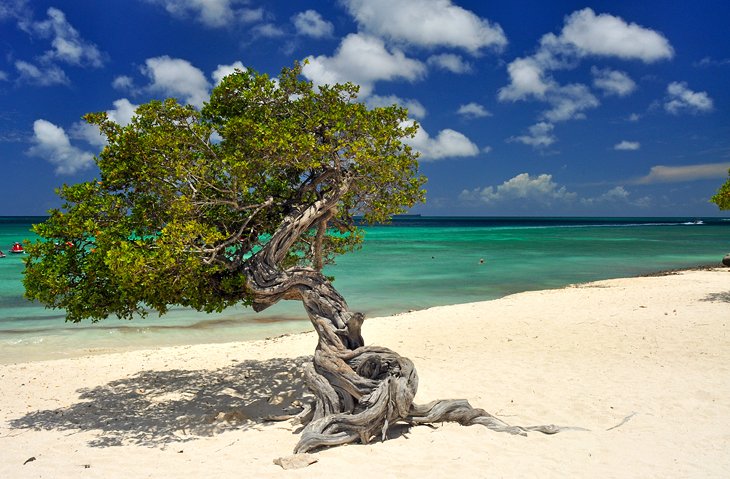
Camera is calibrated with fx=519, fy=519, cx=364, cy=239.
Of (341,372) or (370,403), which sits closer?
(370,403)

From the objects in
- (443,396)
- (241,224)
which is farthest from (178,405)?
(443,396)

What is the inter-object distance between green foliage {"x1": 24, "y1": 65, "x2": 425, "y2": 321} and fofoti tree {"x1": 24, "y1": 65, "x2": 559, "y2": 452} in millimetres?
25

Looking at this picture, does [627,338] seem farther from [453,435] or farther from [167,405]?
[167,405]

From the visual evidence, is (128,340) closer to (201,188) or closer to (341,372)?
(201,188)

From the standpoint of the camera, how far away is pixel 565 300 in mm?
20047

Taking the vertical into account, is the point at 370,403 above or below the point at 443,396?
above

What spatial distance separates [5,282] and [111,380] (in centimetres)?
2339

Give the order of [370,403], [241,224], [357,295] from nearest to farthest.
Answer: [370,403] < [241,224] < [357,295]

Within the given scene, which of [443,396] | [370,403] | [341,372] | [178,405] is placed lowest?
[178,405]

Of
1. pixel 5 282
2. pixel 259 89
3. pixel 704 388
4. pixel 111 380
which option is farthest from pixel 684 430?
pixel 5 282

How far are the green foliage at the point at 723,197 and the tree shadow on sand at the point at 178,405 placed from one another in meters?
17.7

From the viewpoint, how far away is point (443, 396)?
1007 cm

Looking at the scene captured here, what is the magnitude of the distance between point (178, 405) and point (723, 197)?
20.6 meters

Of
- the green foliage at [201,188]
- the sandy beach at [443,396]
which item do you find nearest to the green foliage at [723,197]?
the sandy beach at [443,396]
